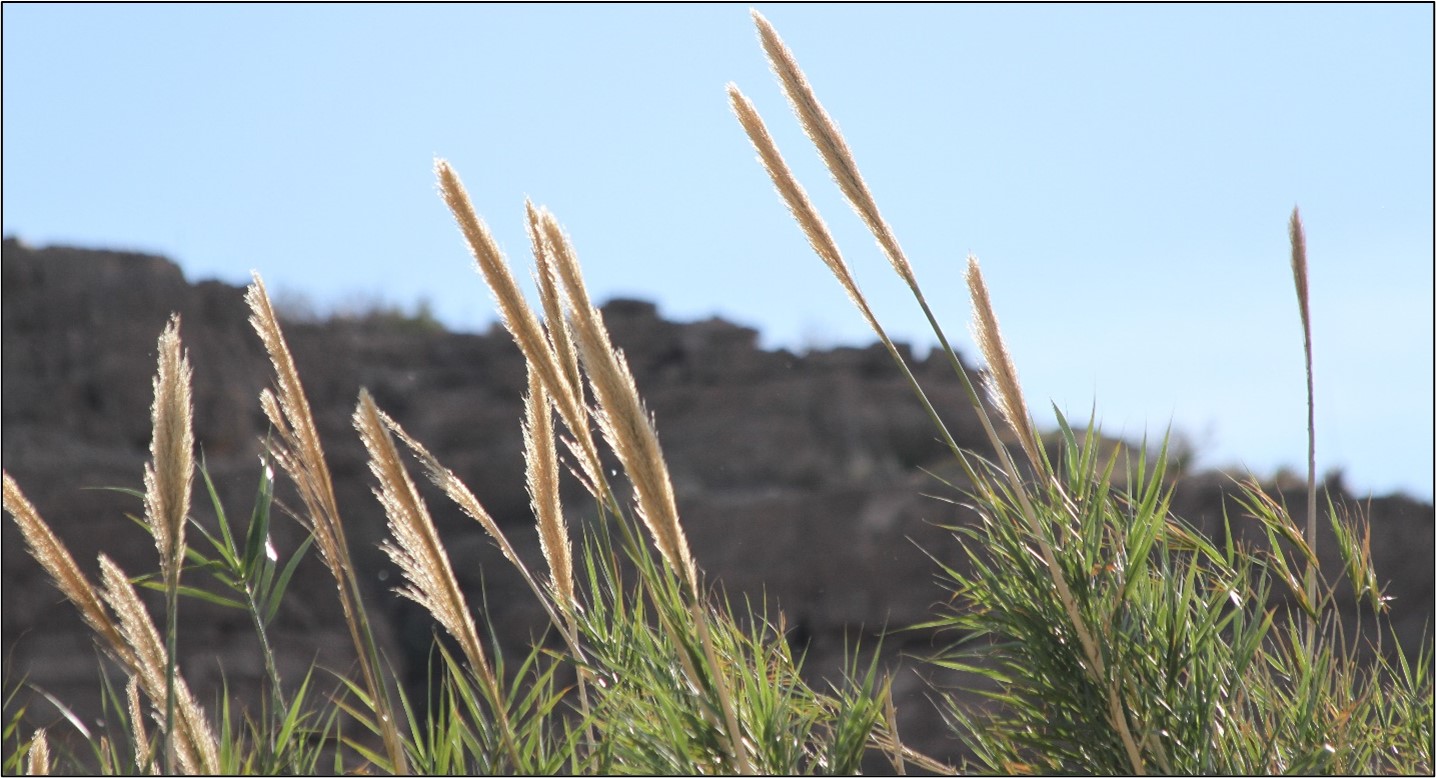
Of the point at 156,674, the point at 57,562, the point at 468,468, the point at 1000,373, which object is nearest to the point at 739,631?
the point at 1000,373

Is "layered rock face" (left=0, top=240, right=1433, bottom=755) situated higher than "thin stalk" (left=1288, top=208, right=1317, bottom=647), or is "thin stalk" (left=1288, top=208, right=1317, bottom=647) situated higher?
"thin stalk" (left=1288, top=208, right=1317, bottom=647)

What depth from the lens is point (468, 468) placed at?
12305 mm

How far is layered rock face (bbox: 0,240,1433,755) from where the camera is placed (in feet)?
31.4

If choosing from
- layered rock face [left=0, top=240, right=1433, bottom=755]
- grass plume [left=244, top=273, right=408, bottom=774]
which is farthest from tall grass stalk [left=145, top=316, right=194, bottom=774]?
layered rock face [left=0, top=240, right=1433, bottom=755]

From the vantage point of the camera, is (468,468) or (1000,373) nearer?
(1000,373)

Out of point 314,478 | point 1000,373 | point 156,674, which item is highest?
point 1000,373

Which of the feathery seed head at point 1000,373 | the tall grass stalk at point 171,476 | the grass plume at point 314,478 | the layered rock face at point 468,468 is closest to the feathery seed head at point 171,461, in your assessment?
the tall grass stalk at point 171,476

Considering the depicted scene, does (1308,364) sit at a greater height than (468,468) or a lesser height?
greater

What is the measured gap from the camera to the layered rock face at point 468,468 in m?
9.58

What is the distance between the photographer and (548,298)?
1440 mm

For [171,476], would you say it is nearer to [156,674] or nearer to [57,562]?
[57,562]

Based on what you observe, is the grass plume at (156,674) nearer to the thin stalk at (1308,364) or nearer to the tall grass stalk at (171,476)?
the tall grass stalk at (171,476)

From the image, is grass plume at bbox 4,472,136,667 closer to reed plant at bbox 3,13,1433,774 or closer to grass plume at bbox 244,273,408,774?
reed plant at bbox 3,13,1433,774

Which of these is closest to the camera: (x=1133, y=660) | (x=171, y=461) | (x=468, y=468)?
(x=171, y=461)
